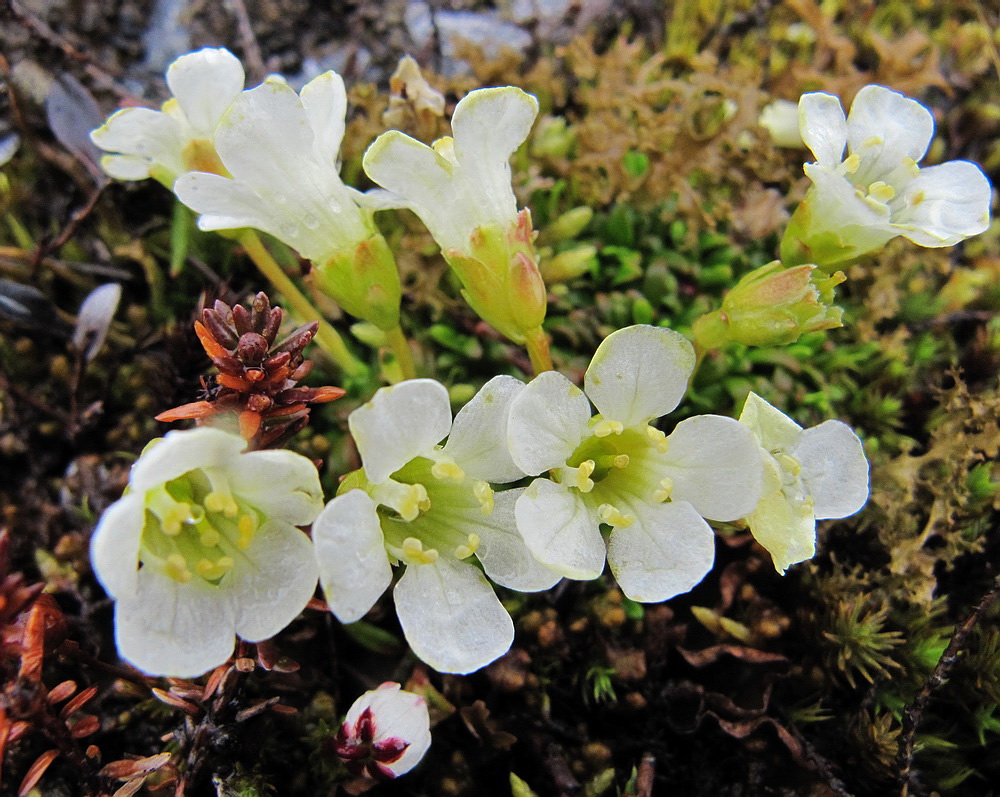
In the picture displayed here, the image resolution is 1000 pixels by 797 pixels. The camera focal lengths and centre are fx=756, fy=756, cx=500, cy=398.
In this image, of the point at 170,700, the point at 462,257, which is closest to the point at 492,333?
the point at 462,257

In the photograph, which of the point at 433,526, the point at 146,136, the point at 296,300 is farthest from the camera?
the point at 296,300

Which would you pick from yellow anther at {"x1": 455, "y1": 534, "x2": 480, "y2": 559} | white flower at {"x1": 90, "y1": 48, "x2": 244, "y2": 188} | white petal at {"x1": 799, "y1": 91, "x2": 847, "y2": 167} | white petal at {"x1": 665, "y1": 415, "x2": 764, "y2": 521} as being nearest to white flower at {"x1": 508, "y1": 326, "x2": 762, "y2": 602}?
white petal at {"x1": 665, "y1": 415, "x2": 764, "y2": 521}

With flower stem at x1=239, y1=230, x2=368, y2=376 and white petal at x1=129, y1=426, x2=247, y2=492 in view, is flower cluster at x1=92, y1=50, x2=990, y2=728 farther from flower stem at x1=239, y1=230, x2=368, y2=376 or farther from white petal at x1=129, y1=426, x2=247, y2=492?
flower stem at x1=239, y1=230, x2=368, y2=376

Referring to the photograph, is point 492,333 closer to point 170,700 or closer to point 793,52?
point 170,700

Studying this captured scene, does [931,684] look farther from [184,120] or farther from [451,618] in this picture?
[184,120]

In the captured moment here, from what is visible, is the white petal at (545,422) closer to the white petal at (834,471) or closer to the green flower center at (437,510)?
the green flower center at (437,510)

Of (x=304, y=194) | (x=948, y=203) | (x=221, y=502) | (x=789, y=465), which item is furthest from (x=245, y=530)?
(x=948, y=203)
